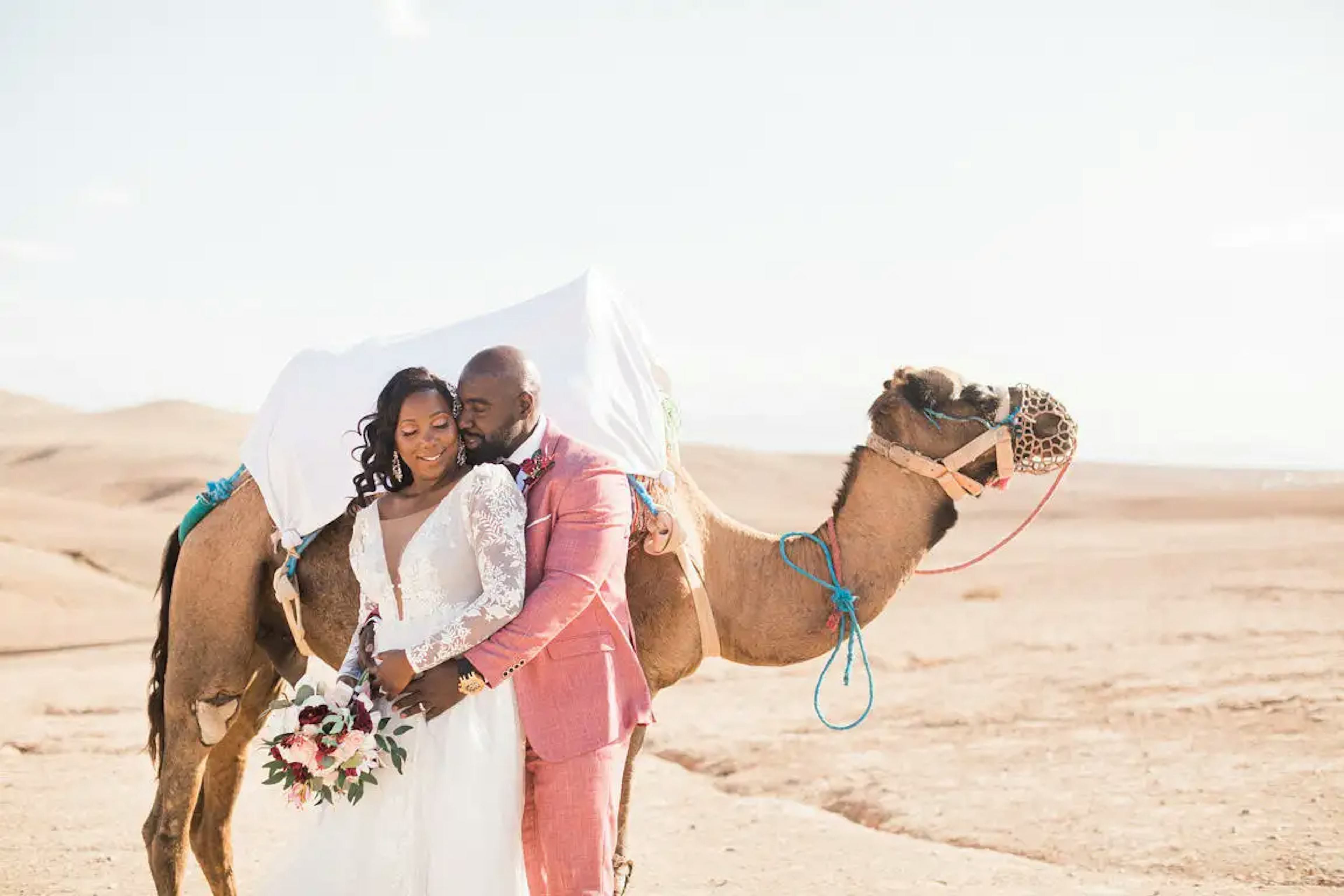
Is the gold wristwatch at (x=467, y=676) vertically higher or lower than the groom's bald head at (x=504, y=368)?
lower

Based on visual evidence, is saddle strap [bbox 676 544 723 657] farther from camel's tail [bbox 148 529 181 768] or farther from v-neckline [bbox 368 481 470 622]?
camel's tail [bbox 148 529 181 768]

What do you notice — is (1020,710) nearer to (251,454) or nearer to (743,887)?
(743,887)

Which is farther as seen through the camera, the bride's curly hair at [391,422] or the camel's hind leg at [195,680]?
the camel's hind leg at [195,680]

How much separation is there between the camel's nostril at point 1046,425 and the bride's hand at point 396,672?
2.89 metres

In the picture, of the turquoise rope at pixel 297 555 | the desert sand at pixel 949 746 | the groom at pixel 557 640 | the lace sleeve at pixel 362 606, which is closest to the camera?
the groom at pixel 557 640

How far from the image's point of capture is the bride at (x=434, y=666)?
3.33 meters

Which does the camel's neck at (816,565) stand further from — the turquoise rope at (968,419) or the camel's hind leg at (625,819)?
the camel's hind leg at (625,819)

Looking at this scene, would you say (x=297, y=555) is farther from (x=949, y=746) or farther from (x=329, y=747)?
(x=949, y=746)

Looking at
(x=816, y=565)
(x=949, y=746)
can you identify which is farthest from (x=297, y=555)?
(x=949, y=746)

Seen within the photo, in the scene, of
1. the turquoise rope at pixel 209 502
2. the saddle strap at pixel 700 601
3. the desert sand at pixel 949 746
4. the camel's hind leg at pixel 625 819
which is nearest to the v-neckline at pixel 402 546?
the camel's hind leg at pixel 625 819

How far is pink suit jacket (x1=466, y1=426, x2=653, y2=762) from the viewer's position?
3.35m

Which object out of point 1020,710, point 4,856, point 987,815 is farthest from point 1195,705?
point 4,856

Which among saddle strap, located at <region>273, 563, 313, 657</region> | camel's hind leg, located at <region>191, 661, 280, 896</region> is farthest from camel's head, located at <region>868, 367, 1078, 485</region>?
camel's hind leg, located at <region>191, 661, 280, 896</region>

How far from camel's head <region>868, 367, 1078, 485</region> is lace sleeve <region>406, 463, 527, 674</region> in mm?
2292
